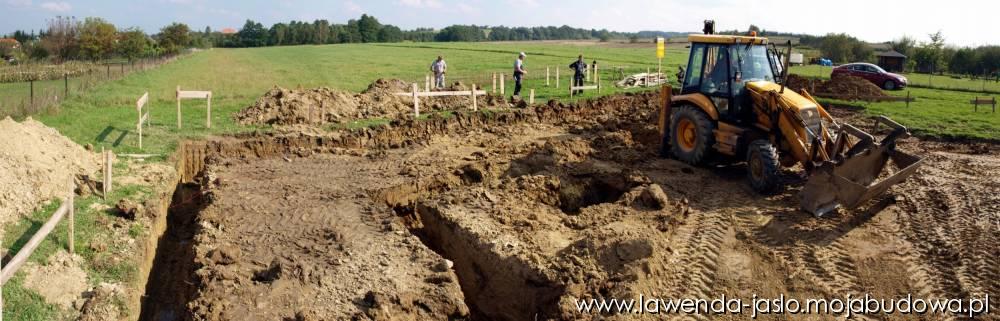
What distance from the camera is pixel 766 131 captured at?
12.1m

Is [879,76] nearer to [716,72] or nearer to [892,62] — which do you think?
[892,62]

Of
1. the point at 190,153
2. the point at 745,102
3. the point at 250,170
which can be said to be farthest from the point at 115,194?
the point at 745,102

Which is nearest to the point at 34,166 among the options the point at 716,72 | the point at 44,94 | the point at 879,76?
the point at 716,72

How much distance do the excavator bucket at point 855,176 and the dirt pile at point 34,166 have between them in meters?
10.0

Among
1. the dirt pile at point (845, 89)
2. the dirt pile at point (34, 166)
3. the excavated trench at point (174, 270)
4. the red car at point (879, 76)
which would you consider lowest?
the excavated trench at point (174, 270)

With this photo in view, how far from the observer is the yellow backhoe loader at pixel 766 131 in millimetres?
10242

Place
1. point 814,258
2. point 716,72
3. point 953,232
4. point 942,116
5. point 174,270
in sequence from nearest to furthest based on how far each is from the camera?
point 814,258
point 953,232
point 174,270
point 716,72
point 942,116

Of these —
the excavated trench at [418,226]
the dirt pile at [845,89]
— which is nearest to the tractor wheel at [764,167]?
the excavated trench at [418,226]

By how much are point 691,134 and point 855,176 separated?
141 inches

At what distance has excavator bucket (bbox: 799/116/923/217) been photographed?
9883 millimetres

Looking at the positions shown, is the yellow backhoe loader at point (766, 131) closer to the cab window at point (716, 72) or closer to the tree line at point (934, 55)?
the cab window at point (716, 72)

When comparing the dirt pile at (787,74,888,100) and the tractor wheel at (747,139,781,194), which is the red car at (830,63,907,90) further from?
the tractor wheel at (747,139,781,194)

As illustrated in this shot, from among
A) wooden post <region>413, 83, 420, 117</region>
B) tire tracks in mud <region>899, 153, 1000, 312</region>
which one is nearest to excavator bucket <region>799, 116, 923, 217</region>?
tire tracks in mud <region>899, 153, 1000, 312</region>

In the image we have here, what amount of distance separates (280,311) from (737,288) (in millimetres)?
4653
